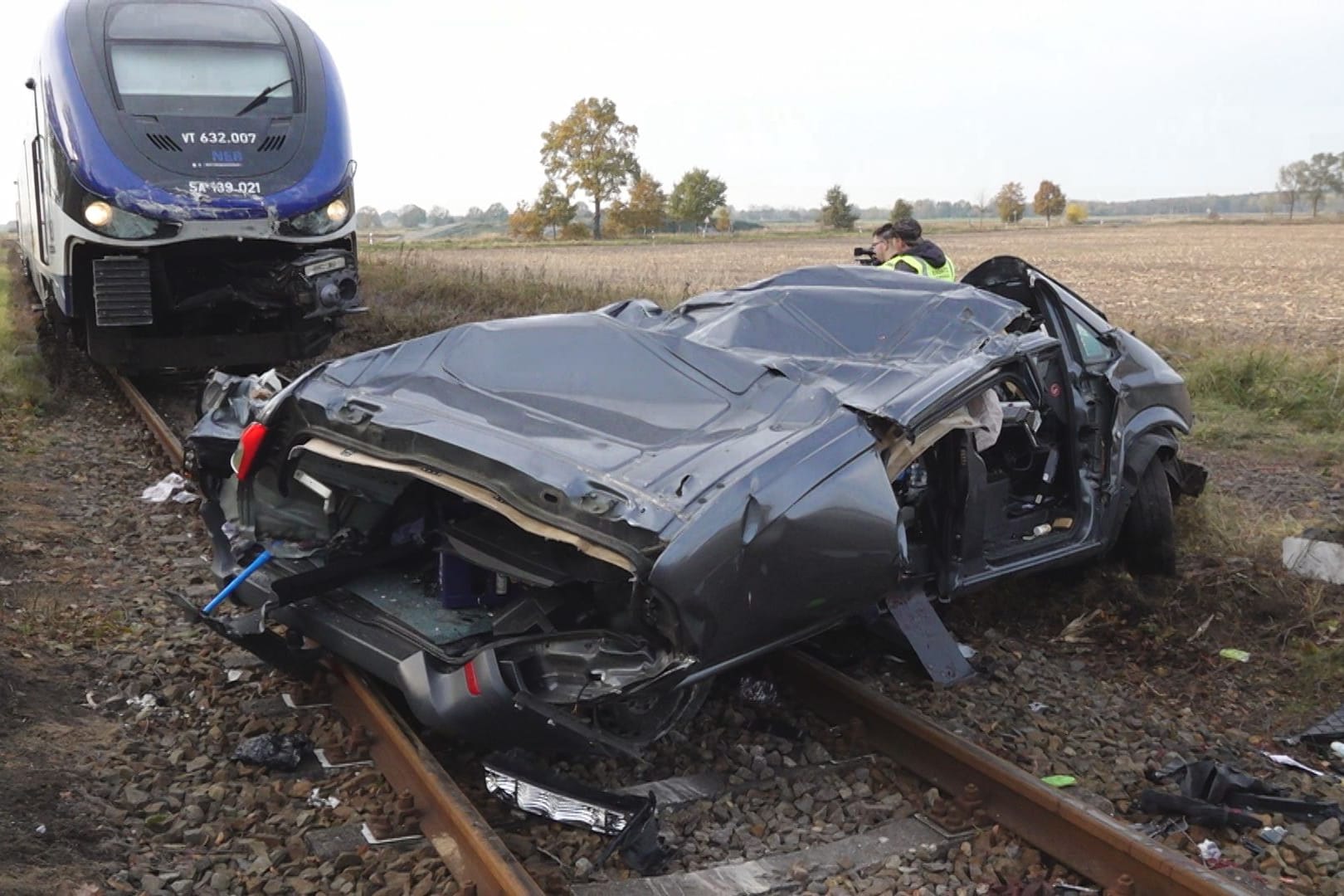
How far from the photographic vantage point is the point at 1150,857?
335cm

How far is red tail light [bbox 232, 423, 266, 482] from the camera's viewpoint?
471 centimetres

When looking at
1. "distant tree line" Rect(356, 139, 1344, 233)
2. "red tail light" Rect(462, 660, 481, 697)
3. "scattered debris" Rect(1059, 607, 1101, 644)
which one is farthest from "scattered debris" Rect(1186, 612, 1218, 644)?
"distant tree line" Rect(356, 139, 1344, 233)

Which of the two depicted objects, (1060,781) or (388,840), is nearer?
(388,840)

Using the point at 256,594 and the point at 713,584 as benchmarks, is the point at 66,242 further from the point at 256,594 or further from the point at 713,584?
the point at 713,584

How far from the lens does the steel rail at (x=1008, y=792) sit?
3.35 metres

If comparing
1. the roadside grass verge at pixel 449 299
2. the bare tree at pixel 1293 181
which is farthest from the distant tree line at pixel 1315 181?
the roadside grass verge at pixel 449 299

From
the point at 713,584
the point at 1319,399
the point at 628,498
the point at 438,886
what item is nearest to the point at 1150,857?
the point at 713,584

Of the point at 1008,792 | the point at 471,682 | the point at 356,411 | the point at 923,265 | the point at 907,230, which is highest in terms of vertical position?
the point at 907,230

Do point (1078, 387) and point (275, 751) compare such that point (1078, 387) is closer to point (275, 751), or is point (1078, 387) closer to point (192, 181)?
Answer: point (275, 751)

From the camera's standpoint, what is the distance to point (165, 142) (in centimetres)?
945

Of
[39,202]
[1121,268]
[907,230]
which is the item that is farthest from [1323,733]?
[1121,268]

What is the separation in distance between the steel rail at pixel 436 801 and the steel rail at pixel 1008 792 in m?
1.51

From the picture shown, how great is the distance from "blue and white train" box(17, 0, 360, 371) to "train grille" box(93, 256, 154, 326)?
0.01 metres

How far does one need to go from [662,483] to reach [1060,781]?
1.78 metres
